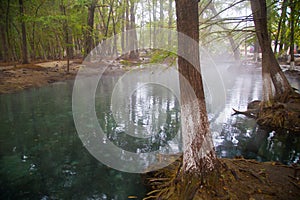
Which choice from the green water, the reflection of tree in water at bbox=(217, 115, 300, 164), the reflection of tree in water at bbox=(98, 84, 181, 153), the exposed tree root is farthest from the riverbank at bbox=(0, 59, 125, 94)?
the exposed tree root

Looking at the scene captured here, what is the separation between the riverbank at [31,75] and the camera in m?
15.7

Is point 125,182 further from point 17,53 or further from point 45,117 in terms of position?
point 17,53

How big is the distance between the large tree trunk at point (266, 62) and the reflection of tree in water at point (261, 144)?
1402 millimetres

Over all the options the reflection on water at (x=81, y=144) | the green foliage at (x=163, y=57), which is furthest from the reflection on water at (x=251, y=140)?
the green foliage at (x=163, y=57)

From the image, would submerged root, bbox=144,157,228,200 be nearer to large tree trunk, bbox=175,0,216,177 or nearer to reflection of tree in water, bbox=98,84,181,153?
large tree trunk, bbox=175,0,216,177

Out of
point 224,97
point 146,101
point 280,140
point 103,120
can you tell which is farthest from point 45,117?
point 224,97

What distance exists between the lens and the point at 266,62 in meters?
8.66

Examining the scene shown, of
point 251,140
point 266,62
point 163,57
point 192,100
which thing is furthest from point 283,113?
point 192,100

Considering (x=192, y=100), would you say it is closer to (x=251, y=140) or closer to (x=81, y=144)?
(x=81, y=144)

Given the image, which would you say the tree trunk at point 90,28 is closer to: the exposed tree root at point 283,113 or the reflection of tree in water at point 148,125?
the reflection of tree in water at point 148,125

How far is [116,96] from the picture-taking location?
14820 mm

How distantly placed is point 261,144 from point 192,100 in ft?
15.9

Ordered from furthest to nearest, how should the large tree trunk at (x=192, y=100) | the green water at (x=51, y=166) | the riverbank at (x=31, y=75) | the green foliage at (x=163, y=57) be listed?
the riverbank at (x=31, y=75), the green foliage at (x=163, y=57), the green water at (x=51, y=166), the large tree trunk at (x=192, y=100)

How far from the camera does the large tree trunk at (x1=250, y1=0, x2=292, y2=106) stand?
8.06 meters
